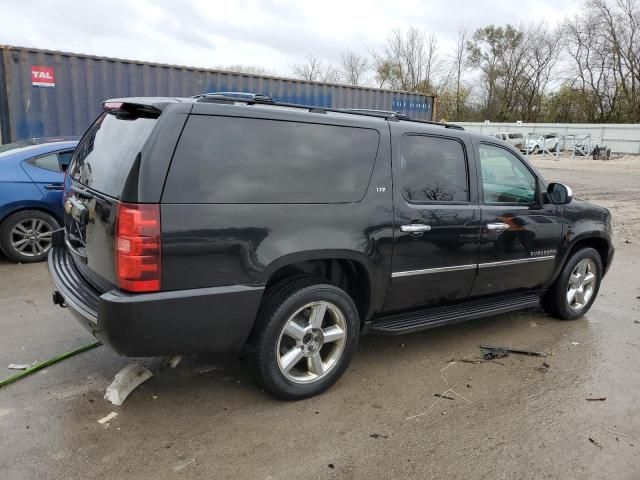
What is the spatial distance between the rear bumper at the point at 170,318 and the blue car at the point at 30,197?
11.8ft

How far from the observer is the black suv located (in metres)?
2.71

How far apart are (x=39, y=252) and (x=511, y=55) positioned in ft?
197

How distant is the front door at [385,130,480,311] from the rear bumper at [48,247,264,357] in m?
1.16

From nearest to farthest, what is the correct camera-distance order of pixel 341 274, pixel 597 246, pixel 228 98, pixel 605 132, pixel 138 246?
pixel 138 246 < pixel 228 98 < pixel 341 274 < pixel 597 246 < pixel 605 132

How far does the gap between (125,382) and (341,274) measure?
5.14 feet

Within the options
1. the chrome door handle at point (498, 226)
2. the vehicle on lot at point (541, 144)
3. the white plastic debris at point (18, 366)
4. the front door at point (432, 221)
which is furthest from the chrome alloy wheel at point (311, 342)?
the vehicle on lot at point (541, 144)

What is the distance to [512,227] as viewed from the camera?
13.9 feet

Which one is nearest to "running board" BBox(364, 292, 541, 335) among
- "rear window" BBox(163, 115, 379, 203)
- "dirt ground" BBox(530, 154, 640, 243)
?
"rear window" BBox(163, 115, 379, 203)

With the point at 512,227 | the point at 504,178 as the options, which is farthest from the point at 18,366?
the point at 504,178

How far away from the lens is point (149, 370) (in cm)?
361

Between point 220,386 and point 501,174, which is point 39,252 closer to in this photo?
point 220,386

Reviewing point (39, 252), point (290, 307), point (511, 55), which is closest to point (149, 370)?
point (290, 307)

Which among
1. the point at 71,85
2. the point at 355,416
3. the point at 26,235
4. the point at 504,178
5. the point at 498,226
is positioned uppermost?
the point at 71,85

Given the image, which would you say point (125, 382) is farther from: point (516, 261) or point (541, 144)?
point (541, 144)
